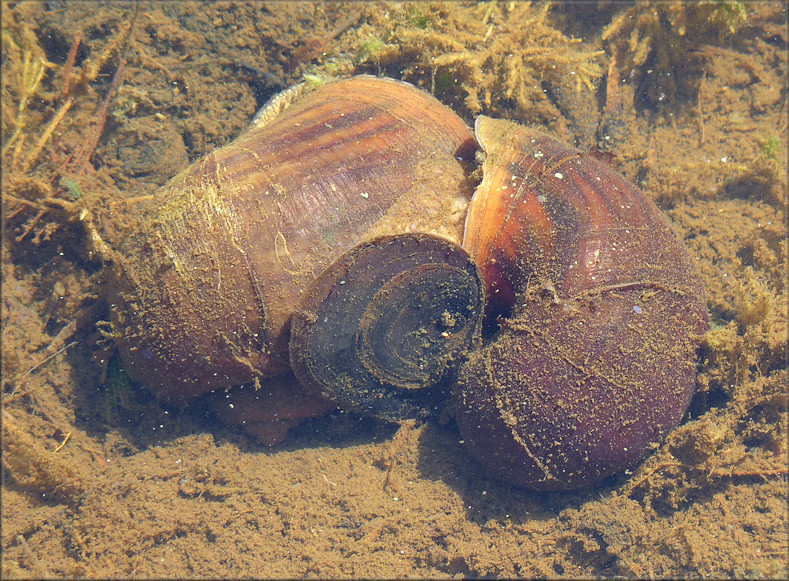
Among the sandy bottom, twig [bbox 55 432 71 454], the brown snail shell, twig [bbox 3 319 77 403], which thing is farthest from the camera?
twig [bbox 3 319 77 403]

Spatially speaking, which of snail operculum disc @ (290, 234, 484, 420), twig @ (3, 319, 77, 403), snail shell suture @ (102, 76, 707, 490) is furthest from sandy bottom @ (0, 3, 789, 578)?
snail operculum disc @ (290, 234, 484, 420)

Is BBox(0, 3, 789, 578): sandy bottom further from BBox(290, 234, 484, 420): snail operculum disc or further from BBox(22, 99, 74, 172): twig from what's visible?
BBox(290, 234, 484, 420): snail operculum disc

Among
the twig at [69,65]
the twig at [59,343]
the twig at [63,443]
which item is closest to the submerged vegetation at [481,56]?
the twig at [69,65]

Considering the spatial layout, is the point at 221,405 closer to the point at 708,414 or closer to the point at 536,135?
the point at 536,135

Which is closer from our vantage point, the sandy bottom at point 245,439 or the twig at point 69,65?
the sandy bottom at point 245,439

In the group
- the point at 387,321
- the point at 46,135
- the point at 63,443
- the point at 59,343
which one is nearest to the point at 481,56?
the point at 387,321

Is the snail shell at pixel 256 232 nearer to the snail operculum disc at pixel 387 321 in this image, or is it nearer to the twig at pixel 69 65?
the snail operculum disc at pixel 387 321
